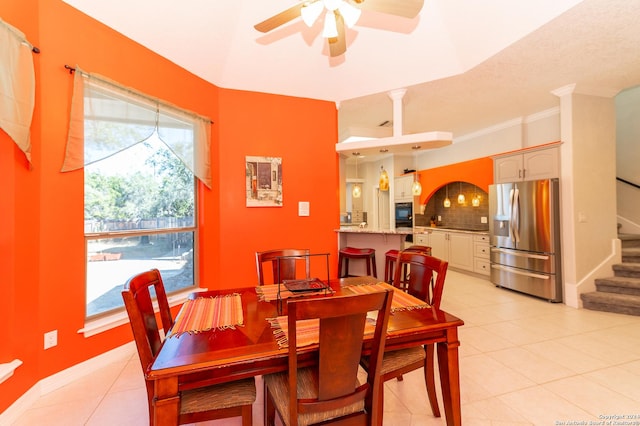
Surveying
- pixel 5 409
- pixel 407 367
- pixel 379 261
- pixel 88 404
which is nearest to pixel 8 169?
pixel 5 409

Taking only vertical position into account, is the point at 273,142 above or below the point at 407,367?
above

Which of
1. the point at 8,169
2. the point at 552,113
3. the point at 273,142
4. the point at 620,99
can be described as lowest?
the point at 8,169

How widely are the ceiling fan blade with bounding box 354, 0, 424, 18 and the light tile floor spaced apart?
8.62 feet

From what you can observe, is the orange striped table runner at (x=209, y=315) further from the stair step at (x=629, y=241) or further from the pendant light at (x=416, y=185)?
the stair step at (x=629, y=241)

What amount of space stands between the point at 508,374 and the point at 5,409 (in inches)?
135

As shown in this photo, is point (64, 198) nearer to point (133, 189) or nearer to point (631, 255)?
point (133, 189)

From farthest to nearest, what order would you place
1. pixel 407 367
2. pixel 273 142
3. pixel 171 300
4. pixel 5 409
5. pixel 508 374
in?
pixel 273 142
pixel 171 300
pixel 508 374
pixel 5 409
pixel 407 367

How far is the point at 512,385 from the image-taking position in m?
A: 2.07

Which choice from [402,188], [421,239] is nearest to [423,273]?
[421,239]

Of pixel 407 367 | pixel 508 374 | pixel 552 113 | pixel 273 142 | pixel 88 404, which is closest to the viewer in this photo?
pixel 407 367

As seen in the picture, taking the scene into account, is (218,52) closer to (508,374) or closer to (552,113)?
(508,374)

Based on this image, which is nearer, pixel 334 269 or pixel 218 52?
pixel 218 52

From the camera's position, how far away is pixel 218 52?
3.10 m

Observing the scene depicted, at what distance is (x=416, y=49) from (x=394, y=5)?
1.60 m
